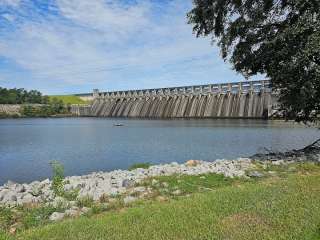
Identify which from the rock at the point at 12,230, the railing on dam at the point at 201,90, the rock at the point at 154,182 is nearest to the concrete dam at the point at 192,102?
the railing on dam at the point at 201,90

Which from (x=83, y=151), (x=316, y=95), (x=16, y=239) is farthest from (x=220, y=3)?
(x=83, y=151)

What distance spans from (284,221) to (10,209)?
8523mm

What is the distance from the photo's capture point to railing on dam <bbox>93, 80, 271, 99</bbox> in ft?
372

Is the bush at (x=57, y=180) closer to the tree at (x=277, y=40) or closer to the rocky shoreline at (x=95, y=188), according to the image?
the rocky shoreline at (x=95, y=188)

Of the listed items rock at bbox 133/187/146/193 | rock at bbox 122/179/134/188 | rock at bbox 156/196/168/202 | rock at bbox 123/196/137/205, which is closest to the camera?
rock at bbox 123/196/137/205

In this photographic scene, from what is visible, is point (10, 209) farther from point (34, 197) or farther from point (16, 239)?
point (16, 239)

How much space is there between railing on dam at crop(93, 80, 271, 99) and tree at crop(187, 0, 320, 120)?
64808 millimetres

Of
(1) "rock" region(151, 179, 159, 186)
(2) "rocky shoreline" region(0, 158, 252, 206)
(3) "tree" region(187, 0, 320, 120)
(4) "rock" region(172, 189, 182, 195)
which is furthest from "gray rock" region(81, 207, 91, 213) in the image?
(3) "tree" region(187, 0, 320, 120)

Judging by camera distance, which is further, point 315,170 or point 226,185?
point 315,170

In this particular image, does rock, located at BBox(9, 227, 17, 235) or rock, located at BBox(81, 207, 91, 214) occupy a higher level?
Answer: rock, located at BBox(81, 207, 91, 214)

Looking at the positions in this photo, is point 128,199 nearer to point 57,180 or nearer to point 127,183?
point 127,183

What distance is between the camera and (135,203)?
13.2 m

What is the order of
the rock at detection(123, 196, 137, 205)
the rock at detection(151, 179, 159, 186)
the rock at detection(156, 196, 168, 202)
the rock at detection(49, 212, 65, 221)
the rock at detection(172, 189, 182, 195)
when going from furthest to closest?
the rock at detection(151, 179, 159, 186) < the rock at detection(172, 189, 182, 195) < the rock at detection(156, 196, 168, 202) < the rock at detection(123, 196, 137, 205) < the rock at detection(49, 212, 65, 221)

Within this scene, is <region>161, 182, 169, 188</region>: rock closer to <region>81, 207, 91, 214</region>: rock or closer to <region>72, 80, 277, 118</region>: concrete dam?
<region>81, 207, 91, 214</region>: rock
